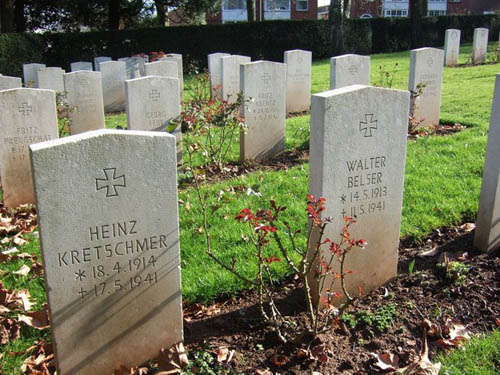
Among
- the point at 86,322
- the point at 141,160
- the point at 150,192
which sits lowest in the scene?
the point at 86,322

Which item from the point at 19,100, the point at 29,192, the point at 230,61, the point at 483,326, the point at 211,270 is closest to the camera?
the point at 483,326

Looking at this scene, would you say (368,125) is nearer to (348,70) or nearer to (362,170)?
(362,170)

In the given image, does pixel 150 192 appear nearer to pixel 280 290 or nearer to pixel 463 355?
pixel 280 290

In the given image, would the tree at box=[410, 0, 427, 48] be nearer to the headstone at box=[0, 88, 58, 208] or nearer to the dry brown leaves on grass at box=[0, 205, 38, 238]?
the headstone at box=[0, 88, 58, 208]

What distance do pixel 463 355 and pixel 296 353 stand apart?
1028 mm

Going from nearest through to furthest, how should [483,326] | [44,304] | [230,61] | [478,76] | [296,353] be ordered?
[296,353] → [483,326] → [44,304] → [230,61] → [478,76]

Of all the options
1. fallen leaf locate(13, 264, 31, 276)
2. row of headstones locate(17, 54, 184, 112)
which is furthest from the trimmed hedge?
fallen leaf locate(13, 264, 31, 276)

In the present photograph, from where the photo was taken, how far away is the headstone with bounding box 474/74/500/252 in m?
4.25

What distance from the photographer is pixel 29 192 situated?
21.7 ft

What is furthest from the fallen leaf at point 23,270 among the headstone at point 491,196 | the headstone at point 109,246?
the headstone at point 491,196

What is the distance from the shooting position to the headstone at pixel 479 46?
1812cm

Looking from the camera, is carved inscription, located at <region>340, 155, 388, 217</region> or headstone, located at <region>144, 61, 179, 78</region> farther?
headstone, located at <region>144, 61, 179, 78</region>

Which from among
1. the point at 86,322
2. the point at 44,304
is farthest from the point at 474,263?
the point at 44,304

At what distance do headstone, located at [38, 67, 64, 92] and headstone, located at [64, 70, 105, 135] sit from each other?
333 cm
